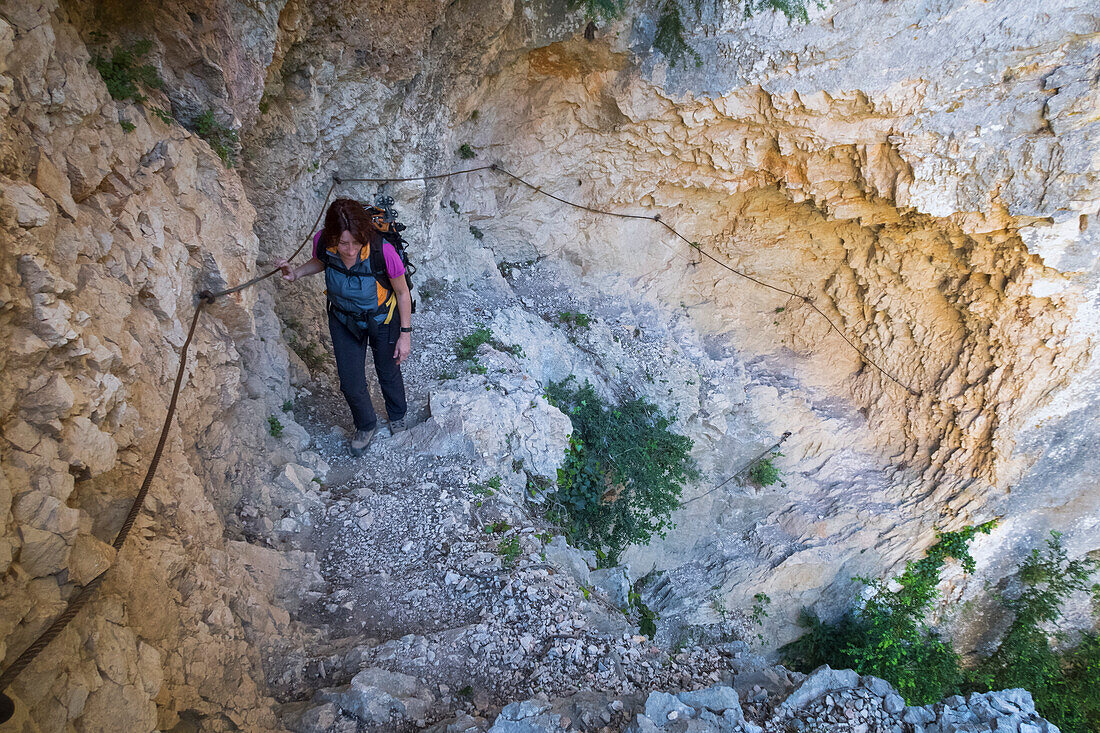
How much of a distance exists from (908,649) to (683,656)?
3.71 m

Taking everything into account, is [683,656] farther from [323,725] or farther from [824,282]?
[824,282]

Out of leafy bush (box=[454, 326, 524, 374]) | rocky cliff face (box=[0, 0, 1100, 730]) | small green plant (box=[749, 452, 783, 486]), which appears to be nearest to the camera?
rocky cliff face (box=[0, 0, 1100, 730])

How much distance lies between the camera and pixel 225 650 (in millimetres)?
2246

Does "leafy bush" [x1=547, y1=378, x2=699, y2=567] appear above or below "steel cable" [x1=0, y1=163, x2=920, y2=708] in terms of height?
below

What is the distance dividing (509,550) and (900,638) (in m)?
4.59

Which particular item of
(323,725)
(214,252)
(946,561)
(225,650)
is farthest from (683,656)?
(946,561)

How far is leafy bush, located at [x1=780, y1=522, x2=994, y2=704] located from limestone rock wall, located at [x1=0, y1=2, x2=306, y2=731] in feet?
17.8

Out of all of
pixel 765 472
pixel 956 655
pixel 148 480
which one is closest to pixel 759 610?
pixel 765 472

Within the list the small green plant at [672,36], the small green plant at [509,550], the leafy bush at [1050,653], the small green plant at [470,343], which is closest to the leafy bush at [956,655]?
the leafy bush at [1050,653]

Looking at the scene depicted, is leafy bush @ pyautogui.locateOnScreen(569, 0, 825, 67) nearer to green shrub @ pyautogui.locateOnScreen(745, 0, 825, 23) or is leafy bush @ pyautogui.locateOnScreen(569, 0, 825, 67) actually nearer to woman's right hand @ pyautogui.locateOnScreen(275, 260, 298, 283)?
green shrub @ pyautogui.locateOnScreen(745, 0, 825, 23)

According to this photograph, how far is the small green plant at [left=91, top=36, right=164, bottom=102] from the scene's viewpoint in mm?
2545

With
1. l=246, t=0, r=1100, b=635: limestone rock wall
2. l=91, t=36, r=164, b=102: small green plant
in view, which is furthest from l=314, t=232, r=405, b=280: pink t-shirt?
l=246, t=0, r=1100, b=635: limestone rock wall

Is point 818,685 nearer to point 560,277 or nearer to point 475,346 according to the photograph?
point 475,346

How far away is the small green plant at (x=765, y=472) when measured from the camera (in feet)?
21.0
